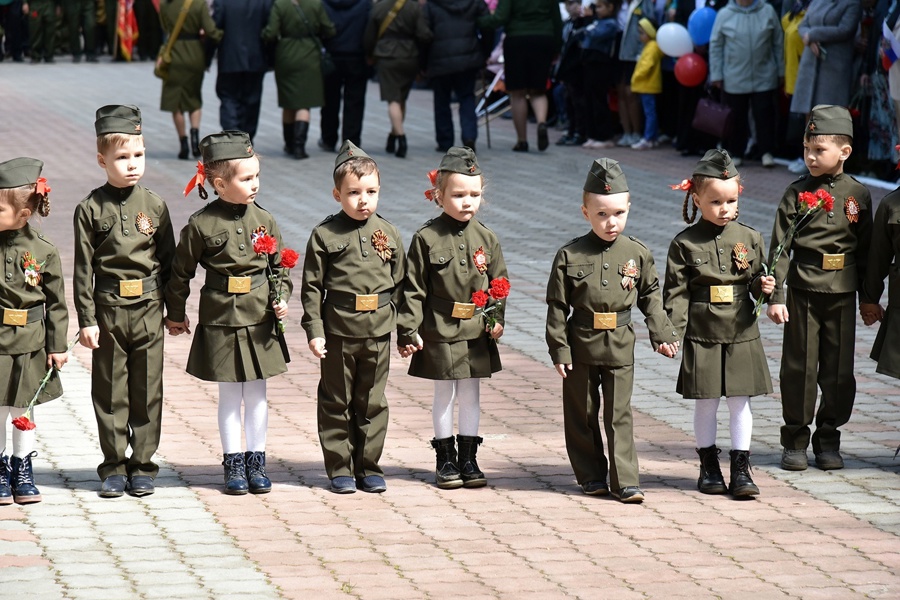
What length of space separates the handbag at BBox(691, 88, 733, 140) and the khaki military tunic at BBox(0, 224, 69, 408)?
10.8 meters

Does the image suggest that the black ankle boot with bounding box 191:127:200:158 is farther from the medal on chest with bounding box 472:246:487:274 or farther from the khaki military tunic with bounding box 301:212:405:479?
the medal on chest with bounding box 472:246:487:274

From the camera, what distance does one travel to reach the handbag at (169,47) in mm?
15461

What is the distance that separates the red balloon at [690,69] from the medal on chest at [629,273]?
1059 centimetres

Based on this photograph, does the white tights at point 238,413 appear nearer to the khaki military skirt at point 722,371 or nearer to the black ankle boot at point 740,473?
the khaki military skirt at point 722,371

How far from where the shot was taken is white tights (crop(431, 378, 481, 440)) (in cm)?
625

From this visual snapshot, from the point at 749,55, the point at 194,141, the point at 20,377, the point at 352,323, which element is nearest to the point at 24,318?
the point at 20,377

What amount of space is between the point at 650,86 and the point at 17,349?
12.0 metres

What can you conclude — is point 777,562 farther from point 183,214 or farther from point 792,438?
point 183,214

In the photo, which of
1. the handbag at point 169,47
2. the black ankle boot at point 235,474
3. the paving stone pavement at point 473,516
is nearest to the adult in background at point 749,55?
the handbag at point 169,47

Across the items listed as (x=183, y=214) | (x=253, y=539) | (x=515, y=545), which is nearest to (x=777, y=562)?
(x=515, y=545)

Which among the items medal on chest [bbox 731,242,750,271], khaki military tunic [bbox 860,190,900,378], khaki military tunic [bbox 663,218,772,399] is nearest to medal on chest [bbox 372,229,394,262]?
khaki military tunic [bbox 663,218,772,399]

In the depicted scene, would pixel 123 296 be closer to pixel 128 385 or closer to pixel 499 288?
pixel 128 385

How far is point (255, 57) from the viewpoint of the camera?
15844mm

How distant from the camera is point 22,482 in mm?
6023
